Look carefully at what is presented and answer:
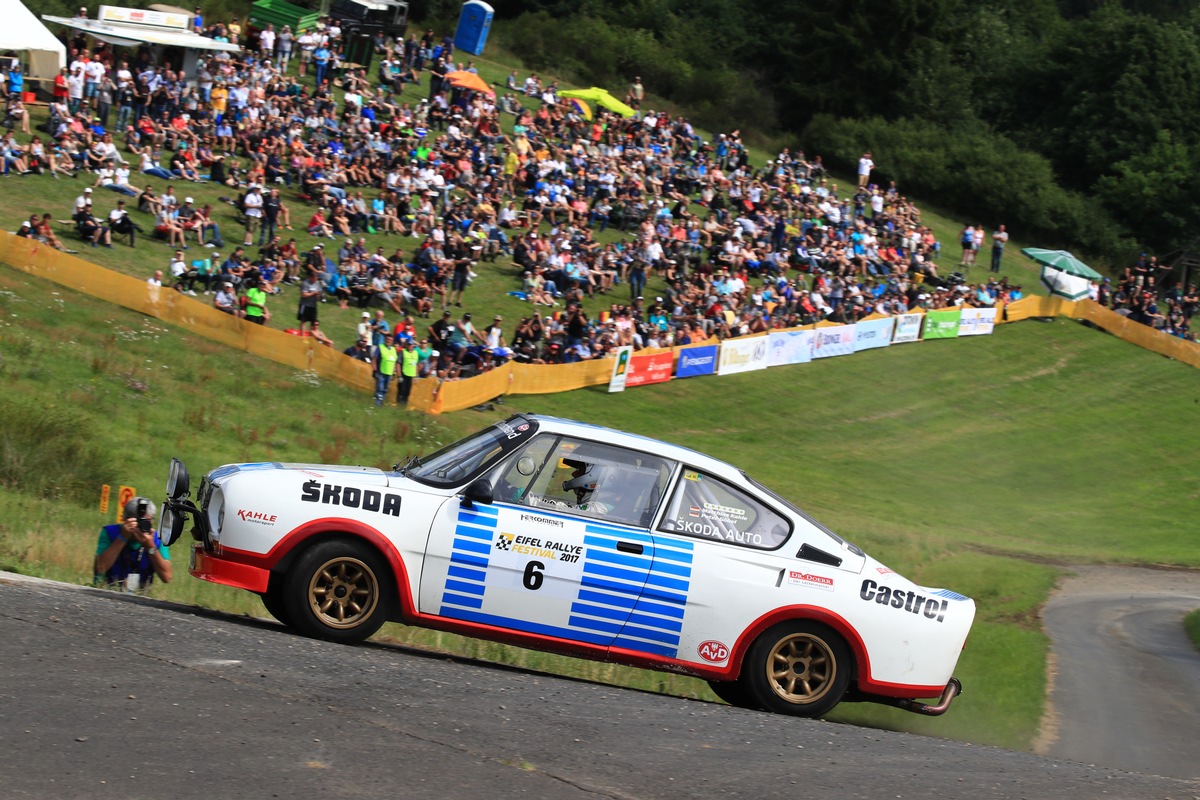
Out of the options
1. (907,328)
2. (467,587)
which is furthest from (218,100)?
(467,587)

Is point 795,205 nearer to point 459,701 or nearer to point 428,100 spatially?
point 428,100

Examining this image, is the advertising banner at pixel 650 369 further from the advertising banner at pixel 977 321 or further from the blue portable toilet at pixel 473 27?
the blue portable toilet at pixel 473 27

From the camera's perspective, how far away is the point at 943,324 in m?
45.8

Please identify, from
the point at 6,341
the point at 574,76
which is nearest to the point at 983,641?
the point at 6,341

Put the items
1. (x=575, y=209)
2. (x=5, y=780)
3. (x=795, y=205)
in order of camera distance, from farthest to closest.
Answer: (x=795, y=205)
(x=575, y=209)
(x=5, y=780)

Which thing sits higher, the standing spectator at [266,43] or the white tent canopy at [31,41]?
the standing spectator at [266,43]

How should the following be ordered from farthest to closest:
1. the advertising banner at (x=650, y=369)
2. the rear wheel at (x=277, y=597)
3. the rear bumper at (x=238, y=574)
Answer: the advertising banner at (x=650, y=369), the rear wheel at (x=277, y=597), the rear bumper at (x=238, y=574)

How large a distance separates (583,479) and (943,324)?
38.0m

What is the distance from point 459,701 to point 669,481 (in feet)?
8.19

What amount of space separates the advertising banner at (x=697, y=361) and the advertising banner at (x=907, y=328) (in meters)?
9.54

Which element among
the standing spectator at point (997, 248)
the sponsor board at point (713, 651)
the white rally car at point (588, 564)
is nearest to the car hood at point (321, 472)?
the white rally car at point (588, 564)

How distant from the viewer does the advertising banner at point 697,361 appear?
35.7 metres

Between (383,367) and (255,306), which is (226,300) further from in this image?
(383,367)

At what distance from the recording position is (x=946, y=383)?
1640 inches
